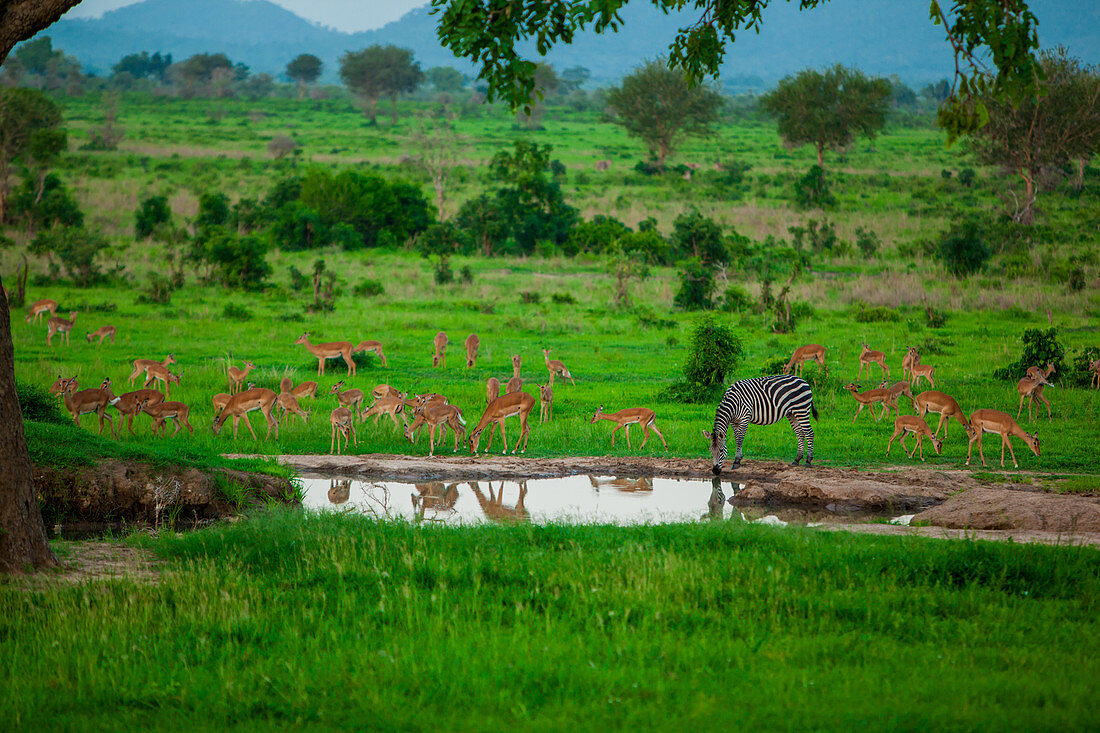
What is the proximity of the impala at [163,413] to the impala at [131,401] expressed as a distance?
3.6 inches

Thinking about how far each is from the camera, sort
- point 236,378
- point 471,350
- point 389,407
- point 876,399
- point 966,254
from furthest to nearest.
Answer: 1. point 966,254
2. point 471,350
3. point 236,378
4. point 876,399
5. point 389,407

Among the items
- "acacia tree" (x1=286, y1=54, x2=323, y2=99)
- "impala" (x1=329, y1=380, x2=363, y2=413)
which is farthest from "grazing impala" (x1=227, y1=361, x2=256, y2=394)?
"acacia tree" (x1=286, y1=54, x2=323, y2=99)

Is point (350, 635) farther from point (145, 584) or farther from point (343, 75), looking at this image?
point (343, 75)

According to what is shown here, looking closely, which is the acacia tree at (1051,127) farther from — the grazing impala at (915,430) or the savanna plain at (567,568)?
the grazing impala at (915,430)

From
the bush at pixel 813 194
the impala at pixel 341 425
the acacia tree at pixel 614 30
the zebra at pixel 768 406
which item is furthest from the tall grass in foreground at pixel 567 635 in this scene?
the bush at pixel 813 194

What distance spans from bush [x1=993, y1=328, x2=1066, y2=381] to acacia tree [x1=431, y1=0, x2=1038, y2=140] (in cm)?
1211

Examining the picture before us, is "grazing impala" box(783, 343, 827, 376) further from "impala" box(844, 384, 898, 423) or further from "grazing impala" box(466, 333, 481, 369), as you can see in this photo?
"grazing impala" box(466, 333, 481, 369)

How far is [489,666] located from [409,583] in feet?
6.58

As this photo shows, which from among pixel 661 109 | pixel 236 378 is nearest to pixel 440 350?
pixel 236 378

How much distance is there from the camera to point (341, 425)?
51.4ft

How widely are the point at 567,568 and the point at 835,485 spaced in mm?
5649

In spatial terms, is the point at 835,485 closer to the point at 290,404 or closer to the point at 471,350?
the point at 290,404

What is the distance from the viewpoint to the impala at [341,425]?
50.6 feet

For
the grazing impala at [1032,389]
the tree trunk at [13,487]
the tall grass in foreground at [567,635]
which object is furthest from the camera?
the grazing impala at [1032,389]
